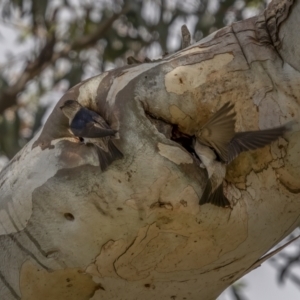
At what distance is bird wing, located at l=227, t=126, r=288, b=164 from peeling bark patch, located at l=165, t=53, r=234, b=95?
0.30 ft

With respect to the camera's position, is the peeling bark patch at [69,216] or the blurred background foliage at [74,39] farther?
the blurred background foliage at [74,39]

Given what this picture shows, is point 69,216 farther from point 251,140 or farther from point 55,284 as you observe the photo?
point 251,140

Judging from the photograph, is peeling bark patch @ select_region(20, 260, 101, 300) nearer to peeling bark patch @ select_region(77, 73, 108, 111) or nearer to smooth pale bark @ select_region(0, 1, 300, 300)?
smooth pale bark @ select_region(0, 1, 300, 300)

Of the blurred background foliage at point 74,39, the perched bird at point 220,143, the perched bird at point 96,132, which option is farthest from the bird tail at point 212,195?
the blurred background foliage at point 74,39

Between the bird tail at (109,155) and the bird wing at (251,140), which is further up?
the bird tail at (109,155)

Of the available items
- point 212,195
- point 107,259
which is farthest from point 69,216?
point 212,195

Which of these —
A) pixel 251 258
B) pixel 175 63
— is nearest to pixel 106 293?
pixel 251 258

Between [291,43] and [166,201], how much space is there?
264 mm

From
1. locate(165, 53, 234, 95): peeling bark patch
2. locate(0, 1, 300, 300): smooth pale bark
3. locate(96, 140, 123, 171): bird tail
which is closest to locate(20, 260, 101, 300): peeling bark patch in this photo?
locate(0, 1, 300, 300): smooth pale bark

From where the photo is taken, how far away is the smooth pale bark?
1033mm

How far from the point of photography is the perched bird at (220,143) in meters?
1.02

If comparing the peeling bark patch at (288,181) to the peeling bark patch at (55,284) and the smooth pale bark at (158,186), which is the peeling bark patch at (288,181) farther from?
the peeling bark patch at (55,284)

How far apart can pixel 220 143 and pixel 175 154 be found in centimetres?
6

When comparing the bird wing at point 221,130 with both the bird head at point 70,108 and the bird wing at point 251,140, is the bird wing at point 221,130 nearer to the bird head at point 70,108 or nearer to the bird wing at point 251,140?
the bird wing at point 251,140
